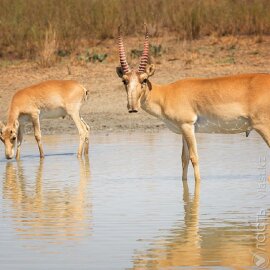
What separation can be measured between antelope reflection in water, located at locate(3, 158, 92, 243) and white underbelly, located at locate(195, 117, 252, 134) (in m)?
1.62

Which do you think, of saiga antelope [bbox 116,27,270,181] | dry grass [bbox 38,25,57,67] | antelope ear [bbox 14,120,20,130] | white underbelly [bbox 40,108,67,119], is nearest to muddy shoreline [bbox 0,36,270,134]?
dry grass [bbox 38,25,57,67]

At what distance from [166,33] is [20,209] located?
15.5m

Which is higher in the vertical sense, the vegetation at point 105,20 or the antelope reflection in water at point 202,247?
the vegetation at point 105,20

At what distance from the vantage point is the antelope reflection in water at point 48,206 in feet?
33.0

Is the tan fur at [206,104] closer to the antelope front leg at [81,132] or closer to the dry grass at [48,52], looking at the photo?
the antelope front leg at [81,132]

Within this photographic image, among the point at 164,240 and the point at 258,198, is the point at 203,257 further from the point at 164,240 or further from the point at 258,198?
the point at 258,198

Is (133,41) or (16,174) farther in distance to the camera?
(133,41)

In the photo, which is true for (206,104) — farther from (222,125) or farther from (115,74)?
(115,74)

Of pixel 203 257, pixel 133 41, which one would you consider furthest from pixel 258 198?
pixel 133 41

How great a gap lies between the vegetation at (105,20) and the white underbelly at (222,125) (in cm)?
1126

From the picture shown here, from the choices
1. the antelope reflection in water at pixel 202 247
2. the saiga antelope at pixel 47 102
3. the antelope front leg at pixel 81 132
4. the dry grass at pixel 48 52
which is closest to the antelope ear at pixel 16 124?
the saiga antelope at pixel 47 102

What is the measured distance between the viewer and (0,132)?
18.1m

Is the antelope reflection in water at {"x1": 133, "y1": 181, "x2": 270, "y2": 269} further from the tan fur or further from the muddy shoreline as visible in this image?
the muddy shoreline

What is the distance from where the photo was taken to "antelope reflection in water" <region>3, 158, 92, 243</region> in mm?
10070
